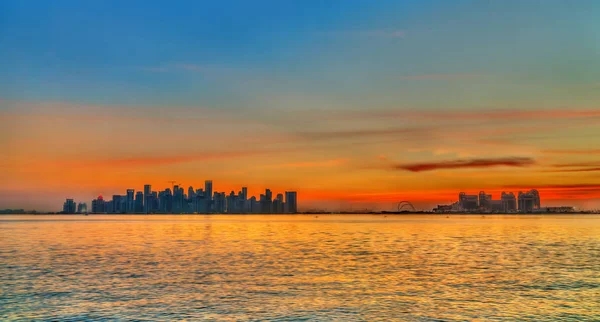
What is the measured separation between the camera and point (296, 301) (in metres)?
38.9

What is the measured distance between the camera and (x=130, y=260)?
69.6m

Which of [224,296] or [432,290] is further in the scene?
[432,290]

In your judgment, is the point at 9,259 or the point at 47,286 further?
the point at 9,259

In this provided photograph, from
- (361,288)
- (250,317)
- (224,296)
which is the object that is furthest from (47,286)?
(361,288)

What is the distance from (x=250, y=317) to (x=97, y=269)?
1282 inches

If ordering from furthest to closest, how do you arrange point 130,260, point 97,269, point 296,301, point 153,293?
1. point 130,260
2. point 97,269
3. point 153,293
4. point 296,301

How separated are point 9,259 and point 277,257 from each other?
3709 centimetres

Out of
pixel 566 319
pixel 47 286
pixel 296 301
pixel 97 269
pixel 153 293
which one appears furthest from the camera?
pixel 97 269

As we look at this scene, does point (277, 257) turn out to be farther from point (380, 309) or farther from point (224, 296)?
point (380, 309)

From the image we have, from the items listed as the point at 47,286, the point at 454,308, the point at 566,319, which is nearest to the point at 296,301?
the point at 454,308

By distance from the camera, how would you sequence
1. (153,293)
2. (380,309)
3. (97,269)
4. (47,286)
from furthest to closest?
(97,269) → (47,286) → (153,293) → (380,309)

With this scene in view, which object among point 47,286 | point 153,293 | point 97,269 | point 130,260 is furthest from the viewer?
point 130,260

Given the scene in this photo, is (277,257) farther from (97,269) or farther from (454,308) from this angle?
(454,308)

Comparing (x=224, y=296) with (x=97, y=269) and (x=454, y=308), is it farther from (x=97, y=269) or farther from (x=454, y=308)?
(x=97, y=269)
